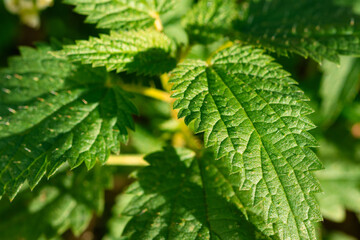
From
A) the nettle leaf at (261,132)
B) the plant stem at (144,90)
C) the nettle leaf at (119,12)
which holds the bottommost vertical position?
the plant stem at (144,90)

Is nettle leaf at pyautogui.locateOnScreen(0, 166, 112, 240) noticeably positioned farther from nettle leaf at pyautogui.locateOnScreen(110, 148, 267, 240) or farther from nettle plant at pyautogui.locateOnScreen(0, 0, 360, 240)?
nettle leaf at pyautogui.locateOnScreen(110, 148, 267, 240)

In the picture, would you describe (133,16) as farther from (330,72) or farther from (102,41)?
(330,72)

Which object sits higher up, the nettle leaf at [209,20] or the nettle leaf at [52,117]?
the nettle leaf at [209,20]

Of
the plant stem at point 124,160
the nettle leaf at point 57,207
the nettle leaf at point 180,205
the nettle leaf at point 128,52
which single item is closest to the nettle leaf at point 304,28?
the nettle leaf at point 128,52

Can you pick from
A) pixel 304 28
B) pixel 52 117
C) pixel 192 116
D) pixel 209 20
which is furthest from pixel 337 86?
pixel 52 117

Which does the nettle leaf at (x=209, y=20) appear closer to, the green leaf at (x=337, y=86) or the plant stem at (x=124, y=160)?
the plant stem at (x=124, y=160)

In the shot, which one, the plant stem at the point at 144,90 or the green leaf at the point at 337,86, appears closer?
the plant stem at the point at 144,90

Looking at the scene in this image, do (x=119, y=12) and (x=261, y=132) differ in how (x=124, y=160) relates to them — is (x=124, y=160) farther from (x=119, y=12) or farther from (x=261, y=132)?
(x=261, y=132)
